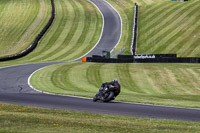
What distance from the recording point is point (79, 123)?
14727 millimetres

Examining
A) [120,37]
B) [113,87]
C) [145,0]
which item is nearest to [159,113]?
[113,87]

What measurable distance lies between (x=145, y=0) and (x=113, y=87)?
80.7 metres

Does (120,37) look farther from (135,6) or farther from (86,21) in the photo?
(135,6)

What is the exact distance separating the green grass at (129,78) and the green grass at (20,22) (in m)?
25.6

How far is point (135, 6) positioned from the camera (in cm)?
9031

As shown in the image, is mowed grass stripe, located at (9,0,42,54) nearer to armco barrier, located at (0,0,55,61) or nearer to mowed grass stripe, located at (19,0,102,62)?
armco barrier, located at (0,0,55,61)

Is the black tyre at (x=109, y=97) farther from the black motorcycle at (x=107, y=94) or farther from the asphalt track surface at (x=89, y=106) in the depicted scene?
the asphalt track surface at (x=89, y=106)

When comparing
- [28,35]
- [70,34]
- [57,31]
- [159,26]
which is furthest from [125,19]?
[28,35]

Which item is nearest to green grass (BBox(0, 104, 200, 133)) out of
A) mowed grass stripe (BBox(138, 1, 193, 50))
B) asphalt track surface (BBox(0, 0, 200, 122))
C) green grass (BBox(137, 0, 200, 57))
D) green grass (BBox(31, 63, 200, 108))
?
asphalt track surface (BBox(0, 0, 200, 122))

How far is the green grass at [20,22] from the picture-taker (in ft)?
233

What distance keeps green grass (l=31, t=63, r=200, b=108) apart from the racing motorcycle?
27.1ft

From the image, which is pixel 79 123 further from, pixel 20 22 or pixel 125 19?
pixel 20 22

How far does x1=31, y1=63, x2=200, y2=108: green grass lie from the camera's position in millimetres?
33281

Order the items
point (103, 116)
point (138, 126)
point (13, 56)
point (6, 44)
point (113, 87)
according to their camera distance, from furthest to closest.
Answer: point (6, 44) < point (13, 56) < point (113, 87) < point (103, 116) < point (138, 126)
